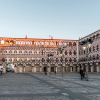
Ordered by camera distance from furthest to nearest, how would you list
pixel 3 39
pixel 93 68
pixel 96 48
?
pixel 3 39
pixel 93 68
pixel 96 48

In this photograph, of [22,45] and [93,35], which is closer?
[93,35]

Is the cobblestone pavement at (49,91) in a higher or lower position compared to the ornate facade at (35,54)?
lower

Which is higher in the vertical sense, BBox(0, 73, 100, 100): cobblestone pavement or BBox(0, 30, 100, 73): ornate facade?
BBox(0, 30, 100, 73): ornate facade

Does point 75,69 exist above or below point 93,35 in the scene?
below

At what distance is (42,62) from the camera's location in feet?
216

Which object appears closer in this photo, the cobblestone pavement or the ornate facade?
the cobblestone pavement

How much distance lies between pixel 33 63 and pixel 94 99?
184ft

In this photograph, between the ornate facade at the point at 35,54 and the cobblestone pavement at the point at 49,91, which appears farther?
the ornate facade at the point at 35,54

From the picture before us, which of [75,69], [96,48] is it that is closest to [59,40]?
[75,69]

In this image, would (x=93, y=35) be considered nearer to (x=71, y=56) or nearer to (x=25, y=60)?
(x=71, y=56)

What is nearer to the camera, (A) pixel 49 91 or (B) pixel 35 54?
(A) pixel 49 91

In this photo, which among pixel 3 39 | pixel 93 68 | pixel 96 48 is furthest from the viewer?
pixel 3 39

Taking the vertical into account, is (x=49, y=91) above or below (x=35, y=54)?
below

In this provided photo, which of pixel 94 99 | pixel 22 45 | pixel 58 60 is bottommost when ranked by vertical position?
pixel 94 99
